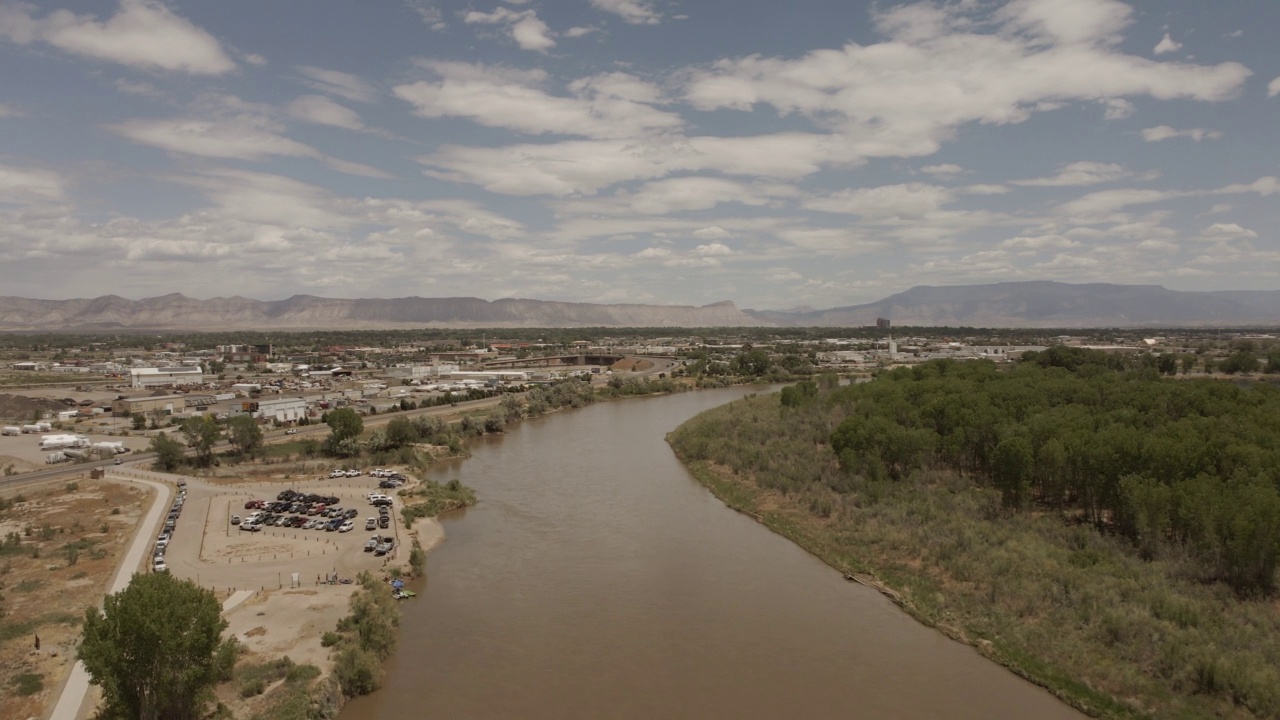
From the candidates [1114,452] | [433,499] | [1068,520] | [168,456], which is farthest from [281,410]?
[1114,452]

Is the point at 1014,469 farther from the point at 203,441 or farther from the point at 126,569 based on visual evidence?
the point at 203,441

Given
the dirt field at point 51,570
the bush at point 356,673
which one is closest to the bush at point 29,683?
the dirt field at point 51,570

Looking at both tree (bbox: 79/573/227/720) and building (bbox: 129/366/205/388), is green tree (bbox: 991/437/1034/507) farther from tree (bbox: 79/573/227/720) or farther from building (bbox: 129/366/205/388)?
building (bbox: 129/366/205/388)

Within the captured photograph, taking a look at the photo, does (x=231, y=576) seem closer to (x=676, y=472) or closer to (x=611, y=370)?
(x=676, y=472)

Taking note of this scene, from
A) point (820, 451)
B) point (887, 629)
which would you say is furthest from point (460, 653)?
point (820, 451)

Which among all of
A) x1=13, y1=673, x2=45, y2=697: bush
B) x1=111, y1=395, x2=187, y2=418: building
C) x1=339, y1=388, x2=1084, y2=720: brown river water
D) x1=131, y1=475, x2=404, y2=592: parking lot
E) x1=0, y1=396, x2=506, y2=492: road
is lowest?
x1=339, y1=388, x2=1084, y2=720: brown river water

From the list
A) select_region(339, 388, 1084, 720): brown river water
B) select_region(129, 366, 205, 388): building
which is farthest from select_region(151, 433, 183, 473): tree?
select_region(129, 366, 205, 388): building

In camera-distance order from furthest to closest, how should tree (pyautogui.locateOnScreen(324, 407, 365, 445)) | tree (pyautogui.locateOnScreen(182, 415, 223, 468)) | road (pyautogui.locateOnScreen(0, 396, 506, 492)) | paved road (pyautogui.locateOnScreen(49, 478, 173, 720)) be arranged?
tree (pyautogui.locateOnScreen(324, 407, 365, 445)) → tree (pyautogui.locateOnScreen(182, 415, 223, 468)) → road (pyautogui.locateOnScreen(0, 396, 506, 492)) → paved road (pyautogui.locateOnScreen(49, 478, 173, 720))
